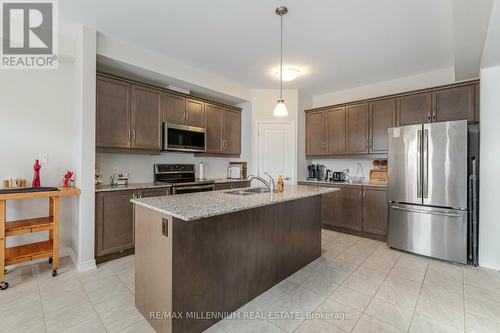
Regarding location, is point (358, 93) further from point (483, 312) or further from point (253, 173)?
point (483, 312)

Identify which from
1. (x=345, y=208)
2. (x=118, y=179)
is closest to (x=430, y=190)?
(x=345, y=208)

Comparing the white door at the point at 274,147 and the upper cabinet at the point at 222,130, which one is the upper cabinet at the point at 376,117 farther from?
the upper cabinet at the point at 222,130

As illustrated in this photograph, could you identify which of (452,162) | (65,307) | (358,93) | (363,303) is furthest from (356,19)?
(65,307)

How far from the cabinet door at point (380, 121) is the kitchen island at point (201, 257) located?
2439 mm

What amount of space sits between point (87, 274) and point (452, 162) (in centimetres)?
454

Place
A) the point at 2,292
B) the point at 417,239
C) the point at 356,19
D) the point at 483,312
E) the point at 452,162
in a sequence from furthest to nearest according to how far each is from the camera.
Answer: the point at 417,239 < the point at 452,162 < the point at 356,19 < the point at 2,292 < the point at 483,312

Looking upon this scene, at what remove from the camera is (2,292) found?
7.22 ft

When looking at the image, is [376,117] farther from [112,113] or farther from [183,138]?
[112,113]

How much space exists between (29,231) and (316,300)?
2.97 metres

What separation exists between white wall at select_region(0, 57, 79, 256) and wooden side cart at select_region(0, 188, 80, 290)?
305 mm

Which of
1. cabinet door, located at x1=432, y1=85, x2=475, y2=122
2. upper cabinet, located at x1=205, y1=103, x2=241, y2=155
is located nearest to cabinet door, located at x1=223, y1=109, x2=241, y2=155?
upper cabinet, located at x1=205, y1=103, x2=241, y2=155

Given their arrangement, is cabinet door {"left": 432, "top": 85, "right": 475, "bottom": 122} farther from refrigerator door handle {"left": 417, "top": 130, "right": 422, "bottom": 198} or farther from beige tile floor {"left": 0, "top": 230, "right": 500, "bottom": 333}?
beige tile floor {"left": 0, "top": 230, "right": 500, "bottom": 333}

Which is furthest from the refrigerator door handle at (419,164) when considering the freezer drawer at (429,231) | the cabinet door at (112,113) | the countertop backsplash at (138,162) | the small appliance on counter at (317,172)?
the cabinet door at (112,113)

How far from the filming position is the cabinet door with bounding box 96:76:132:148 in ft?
9.65
